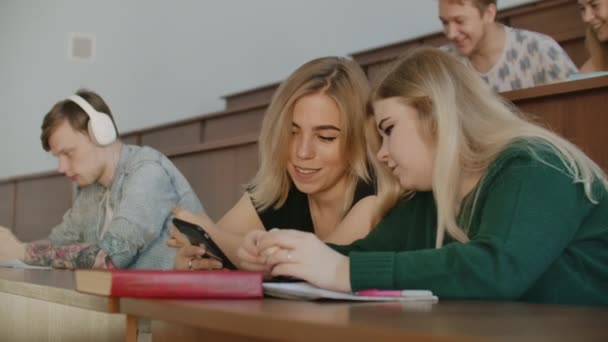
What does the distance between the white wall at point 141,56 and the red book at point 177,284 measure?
4.07 meters

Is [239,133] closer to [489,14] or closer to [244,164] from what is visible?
[244,164]

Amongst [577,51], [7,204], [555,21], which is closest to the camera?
[577,51]

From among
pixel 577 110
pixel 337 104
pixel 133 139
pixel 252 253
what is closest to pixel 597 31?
pixel 577 110

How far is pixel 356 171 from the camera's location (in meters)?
1.42

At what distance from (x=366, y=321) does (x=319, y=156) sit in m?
0.88

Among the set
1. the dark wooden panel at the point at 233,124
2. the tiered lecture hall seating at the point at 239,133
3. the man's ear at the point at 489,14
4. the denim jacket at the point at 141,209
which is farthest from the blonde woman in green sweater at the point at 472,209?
the dark wooden panel at the point at 233,124

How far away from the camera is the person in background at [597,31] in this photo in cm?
183

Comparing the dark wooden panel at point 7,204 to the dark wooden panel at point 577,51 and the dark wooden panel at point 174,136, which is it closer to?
the dark wooden panel at point 174,136

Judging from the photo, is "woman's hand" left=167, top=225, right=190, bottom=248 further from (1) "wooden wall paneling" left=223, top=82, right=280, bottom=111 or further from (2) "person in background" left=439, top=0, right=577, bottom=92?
(1) "wooden wall paneling" left=223, top=82, right=280, bottom=111

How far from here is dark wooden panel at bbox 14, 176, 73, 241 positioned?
3543 millimetres

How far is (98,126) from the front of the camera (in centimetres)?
204

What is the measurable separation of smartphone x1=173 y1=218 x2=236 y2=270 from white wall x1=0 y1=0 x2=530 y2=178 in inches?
141

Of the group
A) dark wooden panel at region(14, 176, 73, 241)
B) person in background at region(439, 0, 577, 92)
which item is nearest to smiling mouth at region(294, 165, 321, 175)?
person in background at region(439, 0, 577, 92)

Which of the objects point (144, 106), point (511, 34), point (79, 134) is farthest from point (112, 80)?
point (511, 34)
